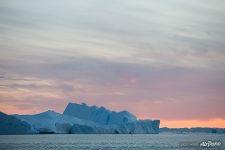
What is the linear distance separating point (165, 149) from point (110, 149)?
1363 centimetres

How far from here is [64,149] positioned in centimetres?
10981

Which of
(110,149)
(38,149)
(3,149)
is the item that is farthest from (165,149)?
(3,149)

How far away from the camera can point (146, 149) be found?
4252 inches

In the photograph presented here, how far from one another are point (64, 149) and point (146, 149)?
2031cm

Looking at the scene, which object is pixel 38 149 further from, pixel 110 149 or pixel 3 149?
pixel 110 149

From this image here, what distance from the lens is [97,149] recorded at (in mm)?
107500

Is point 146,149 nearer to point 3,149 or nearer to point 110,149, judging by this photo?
point 110,149

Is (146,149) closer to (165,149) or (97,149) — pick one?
(165,149)

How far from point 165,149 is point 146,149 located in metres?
4.76

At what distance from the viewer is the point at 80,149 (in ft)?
359

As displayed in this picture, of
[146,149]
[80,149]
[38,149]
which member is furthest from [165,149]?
[38,149]

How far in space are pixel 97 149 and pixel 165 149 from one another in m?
16.7

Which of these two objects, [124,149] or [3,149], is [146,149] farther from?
[3,149]

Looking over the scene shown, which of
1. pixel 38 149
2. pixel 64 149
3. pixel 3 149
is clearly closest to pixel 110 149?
pixel 64 149
